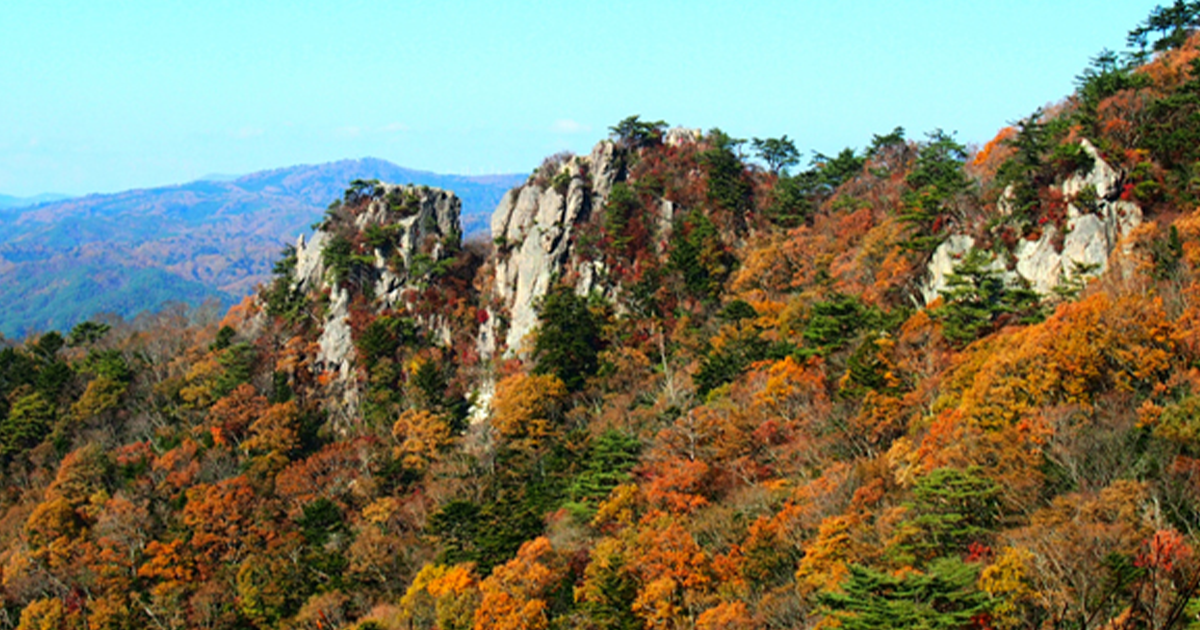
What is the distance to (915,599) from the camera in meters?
15.6

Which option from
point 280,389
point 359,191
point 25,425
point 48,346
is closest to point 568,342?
point 280,389

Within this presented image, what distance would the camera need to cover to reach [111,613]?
36562mm

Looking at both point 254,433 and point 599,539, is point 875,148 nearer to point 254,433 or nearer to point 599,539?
point 599,539

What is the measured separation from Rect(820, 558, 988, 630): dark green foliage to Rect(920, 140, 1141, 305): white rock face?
61.1 ft

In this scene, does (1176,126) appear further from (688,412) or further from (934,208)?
(688,412)

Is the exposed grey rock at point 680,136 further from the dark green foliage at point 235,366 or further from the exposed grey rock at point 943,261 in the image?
the dark green foliage at point 235,366

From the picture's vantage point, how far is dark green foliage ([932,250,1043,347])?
3011 cm

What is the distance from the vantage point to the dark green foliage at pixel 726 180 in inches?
2142

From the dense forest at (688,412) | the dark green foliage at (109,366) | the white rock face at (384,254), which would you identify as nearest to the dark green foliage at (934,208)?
the dense forest at (688,412)

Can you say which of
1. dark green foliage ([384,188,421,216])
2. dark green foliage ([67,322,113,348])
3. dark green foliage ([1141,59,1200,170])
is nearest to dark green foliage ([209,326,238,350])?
dark green foliage ([67,322,113,348])

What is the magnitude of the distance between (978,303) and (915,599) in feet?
62.1

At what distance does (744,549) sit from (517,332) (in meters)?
33.4

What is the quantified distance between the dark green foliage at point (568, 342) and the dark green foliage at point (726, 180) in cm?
1247

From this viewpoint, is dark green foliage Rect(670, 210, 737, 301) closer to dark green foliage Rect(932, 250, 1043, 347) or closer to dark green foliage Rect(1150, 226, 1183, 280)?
dark green foliage Rect(932, 250, 1043, 347)
